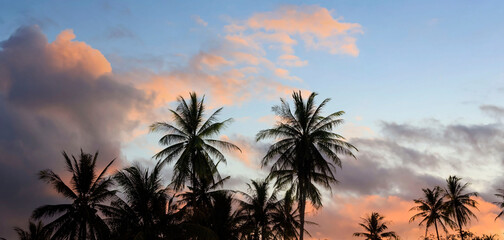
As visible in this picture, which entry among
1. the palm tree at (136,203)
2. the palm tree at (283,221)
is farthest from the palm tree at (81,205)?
the palm tree at (283,221)

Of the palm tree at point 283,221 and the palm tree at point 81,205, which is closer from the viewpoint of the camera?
the palm tree at point 81,205

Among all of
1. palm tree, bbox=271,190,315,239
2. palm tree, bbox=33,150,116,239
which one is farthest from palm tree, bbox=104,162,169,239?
palm tree, bbox=271,190,315,239

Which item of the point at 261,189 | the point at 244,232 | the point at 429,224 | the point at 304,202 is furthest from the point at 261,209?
the point at 429,224

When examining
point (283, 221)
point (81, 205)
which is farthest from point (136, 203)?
point (283, 221)

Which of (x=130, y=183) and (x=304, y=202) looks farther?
(x=304, y=202)

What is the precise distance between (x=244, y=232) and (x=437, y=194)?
37.9 metres

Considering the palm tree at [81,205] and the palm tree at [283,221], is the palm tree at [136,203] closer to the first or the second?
the palm tree at [81,205]

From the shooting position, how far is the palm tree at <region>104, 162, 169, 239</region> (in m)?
33.8

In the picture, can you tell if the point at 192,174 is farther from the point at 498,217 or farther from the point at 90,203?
the point at 498,217

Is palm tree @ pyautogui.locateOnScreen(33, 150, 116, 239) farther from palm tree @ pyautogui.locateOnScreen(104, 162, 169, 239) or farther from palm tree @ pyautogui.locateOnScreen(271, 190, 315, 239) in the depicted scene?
palm tree @ pyautogui.locateOnScreen(271, 190, 315, 239)

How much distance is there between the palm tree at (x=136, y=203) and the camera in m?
33.8

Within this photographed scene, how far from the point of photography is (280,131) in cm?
3841

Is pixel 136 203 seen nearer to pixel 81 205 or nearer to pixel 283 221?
pixel 81 205

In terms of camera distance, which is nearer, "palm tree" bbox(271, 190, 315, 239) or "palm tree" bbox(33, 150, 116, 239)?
"palm tree" bbox(33, 150, 116, 239)
